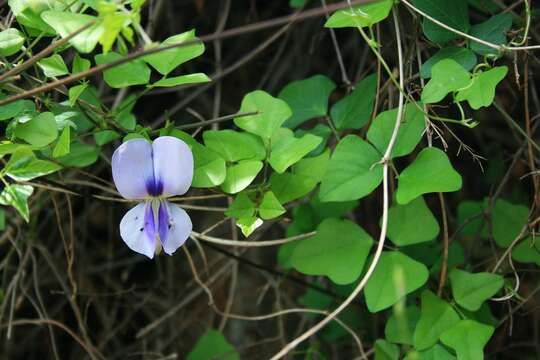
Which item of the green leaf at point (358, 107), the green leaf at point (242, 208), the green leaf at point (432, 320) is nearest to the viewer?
the green leaf at point (242, 208)

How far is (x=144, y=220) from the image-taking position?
105 centimetres

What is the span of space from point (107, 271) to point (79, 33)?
45.6 inches

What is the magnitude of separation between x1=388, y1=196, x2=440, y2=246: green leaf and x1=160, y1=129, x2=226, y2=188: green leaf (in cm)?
33

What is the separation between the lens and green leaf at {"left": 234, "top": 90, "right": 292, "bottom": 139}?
121 centimetres

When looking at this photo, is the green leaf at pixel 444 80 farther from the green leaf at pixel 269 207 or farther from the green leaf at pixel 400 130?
the green leaf at pixel 269 207

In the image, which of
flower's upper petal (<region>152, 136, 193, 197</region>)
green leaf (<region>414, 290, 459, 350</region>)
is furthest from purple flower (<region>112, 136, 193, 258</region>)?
green leaf (<region>414, 290, 459, 350</region>)

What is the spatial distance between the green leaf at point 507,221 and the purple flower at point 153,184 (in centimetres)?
65

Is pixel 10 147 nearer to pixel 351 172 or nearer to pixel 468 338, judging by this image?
pixel 351 172

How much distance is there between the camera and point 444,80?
43.8 inches

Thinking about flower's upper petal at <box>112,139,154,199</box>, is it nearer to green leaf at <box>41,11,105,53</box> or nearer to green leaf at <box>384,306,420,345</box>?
green leaf at <box>41,11,105,53</box>

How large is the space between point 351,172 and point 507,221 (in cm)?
44

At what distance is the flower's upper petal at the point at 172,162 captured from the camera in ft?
3.37

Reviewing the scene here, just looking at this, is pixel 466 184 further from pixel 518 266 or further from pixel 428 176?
pixel 428 176

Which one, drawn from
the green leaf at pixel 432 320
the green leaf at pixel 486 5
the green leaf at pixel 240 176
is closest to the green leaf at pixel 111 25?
the green leaf at pixel 240 176
